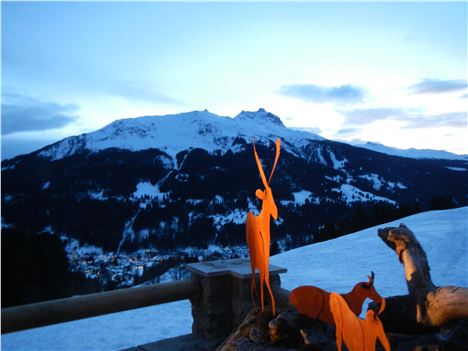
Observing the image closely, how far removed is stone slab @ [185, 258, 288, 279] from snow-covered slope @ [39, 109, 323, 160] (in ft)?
362

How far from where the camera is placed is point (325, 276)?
11062 mm

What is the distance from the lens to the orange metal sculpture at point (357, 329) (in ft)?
6.88

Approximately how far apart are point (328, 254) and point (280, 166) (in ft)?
266

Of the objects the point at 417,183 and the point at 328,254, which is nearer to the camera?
the point at 328,254

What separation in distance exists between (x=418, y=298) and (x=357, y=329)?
86 centimetres

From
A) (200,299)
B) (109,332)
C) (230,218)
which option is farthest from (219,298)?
(230,218)

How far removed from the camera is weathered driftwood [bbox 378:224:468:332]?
8.11 ft

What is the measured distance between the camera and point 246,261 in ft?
15.1

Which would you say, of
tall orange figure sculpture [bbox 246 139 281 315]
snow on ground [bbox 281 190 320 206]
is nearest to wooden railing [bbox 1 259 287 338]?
tall orange figure sculpture [bbox 246 139 281 315]

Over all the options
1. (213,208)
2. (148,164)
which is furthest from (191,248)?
(148,164)

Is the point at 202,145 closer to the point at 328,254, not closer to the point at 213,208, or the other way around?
the point at 213,208

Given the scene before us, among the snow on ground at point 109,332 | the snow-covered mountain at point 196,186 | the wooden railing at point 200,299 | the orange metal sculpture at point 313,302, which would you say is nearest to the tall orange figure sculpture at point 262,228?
the orange metal sculpture at point 313,302

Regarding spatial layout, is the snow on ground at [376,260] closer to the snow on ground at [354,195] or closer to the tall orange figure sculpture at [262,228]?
the tall orange figure sculpture at [262,228]

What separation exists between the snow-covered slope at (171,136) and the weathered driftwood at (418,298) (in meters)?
112
